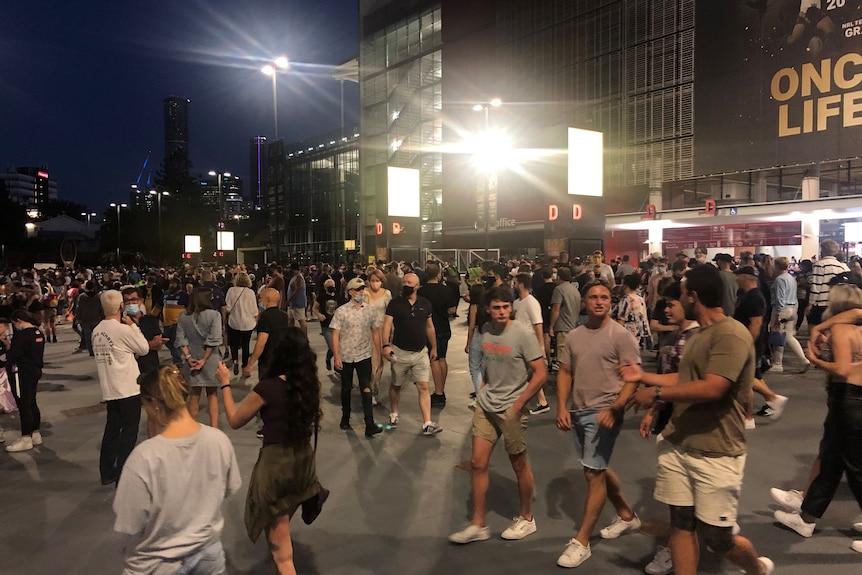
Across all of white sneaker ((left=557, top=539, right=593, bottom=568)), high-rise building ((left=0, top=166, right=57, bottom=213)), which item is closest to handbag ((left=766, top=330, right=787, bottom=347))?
white sneaker ((left=557, top=539, right=593, bottom=568))

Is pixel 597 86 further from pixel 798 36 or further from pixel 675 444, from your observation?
pixel 675 444

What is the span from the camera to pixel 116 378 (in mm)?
5309

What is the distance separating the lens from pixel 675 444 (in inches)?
129

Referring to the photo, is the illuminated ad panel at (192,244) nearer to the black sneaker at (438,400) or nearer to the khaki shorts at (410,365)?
the black sneaker at (438,400)

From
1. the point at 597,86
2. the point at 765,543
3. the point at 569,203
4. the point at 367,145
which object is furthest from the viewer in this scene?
the point at 367,145

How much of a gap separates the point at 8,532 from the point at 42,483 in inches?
43.8

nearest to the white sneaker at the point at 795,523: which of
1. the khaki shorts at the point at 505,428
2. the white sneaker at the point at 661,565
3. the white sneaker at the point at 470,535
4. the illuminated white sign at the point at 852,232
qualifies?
the white sneaker at the point at 661,565

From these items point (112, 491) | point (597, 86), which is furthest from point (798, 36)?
point (112, 491)

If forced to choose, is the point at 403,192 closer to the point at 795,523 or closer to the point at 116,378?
the point at 116,378

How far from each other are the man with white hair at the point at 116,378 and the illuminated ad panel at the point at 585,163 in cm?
1435

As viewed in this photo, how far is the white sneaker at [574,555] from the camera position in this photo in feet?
12.7

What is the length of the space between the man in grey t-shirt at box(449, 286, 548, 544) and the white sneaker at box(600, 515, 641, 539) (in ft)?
1.75

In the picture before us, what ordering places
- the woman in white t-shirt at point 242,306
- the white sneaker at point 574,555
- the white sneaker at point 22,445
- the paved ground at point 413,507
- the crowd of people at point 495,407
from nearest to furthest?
the crowd of people at point 495,407
the white sneaker at point 574,555
the paved ground at point 413,507
the white sneaker at point 22,445
the woman in white t-shirt at point 242,306

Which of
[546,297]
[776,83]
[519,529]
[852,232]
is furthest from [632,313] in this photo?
[776,83]
